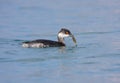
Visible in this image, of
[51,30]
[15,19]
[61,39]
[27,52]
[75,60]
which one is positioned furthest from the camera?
[15,19]

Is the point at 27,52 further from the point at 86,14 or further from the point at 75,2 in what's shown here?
the point at 75,2

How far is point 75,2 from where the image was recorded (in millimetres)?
38438

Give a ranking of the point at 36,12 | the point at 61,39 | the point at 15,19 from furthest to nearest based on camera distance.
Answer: the point at 36,12
the point at 15,19
the point at 61,39

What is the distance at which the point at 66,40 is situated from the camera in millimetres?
27859

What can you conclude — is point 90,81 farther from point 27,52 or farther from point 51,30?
point 51,30

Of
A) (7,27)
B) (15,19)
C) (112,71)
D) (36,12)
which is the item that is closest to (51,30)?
(7,27)

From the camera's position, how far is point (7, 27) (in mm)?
29594

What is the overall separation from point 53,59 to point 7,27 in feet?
28.9

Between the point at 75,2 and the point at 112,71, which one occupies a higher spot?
the point at 75,2

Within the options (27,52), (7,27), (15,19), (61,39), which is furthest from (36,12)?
Result: (27,52)

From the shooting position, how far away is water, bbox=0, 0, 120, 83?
18344 mm

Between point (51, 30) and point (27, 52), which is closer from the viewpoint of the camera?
point (27, 52)

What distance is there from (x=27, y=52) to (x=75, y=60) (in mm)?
2458

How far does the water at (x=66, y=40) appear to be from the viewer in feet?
60.2
